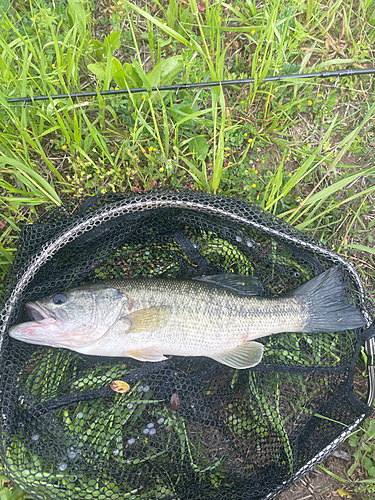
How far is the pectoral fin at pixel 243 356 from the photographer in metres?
2.49

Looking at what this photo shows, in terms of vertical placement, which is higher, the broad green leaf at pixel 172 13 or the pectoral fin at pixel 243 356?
the broad green leaf at pixel 172 13

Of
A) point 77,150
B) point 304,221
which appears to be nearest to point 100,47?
point 77,150

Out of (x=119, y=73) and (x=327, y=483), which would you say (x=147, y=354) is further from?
(x=119, y=73)

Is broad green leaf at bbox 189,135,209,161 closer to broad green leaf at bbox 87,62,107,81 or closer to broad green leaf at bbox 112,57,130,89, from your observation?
broad green leaf at bbox 112,57,130,89

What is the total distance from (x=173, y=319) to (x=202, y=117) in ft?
6.40

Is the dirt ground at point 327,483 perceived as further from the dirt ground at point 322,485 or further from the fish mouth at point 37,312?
the fish mouth at point 37,312

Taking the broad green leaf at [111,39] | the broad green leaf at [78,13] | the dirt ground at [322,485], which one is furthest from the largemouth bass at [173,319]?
the broad green leaf at [78,13]

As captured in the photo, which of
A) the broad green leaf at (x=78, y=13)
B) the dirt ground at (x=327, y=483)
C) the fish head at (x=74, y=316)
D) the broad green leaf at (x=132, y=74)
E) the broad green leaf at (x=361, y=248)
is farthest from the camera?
the broad green leaf at (x=361, y=248)

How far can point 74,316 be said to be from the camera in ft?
7.61

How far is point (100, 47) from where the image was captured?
2.83 meters

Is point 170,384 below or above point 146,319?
below

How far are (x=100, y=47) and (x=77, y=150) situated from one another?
0.98 meters

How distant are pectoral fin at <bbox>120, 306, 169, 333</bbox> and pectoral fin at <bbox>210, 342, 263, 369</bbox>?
554 millimetres

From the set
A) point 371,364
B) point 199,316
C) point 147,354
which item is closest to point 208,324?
point 199,316
